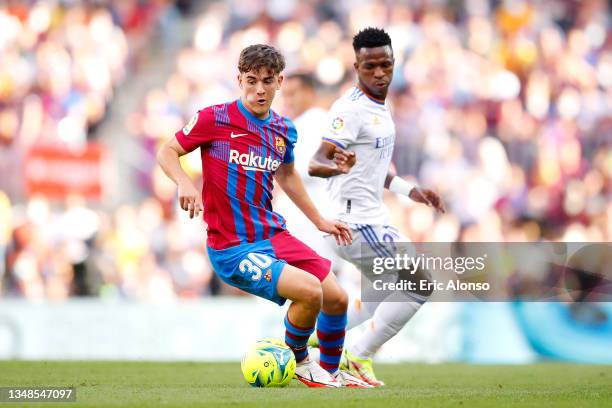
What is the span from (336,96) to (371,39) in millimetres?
8195

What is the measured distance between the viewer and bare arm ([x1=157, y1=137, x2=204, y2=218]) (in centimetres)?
703

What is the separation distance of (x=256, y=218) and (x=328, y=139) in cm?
90

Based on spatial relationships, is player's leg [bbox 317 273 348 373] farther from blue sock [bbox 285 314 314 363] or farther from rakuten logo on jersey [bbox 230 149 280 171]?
rakuten logo on jersey [bbox 230 149 280 171]

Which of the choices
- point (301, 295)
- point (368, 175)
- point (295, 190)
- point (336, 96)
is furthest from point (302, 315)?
point (336, 96)

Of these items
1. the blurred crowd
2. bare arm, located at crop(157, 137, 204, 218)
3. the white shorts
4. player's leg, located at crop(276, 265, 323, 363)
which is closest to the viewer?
bare arm, located at crop(157, 137, 204, 218)

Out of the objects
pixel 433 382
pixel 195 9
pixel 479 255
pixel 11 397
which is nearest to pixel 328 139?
pixel 433 382

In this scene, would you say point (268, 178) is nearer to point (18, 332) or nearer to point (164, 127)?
point (18, 332)

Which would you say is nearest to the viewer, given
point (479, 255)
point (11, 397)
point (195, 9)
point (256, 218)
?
point (11, 397)

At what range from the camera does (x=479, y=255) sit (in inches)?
539

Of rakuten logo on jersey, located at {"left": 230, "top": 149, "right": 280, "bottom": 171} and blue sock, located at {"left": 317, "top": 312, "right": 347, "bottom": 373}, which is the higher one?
rakuten logo on jersey, located at {"left": 230, "top": 149, "right": 280, "bottom": 171}

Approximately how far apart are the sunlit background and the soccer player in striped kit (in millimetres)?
6255

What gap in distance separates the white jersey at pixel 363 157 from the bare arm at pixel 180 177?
1359 mm

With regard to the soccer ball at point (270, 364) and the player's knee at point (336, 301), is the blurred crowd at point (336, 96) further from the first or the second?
the soccer ball at point (270, 364)

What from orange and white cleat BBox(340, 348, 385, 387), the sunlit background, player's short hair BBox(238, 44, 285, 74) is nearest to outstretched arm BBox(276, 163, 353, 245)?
player's short hair BBox(238, 44, 285, 74)
